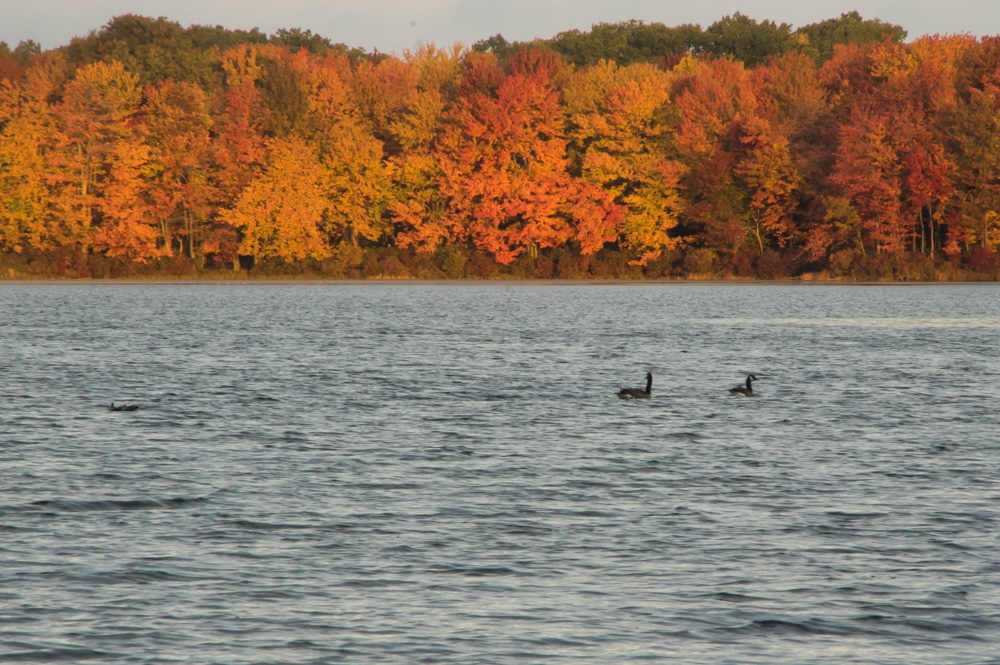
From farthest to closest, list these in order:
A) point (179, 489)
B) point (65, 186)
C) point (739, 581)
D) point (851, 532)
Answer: point (65, 186) < point (179, 489) < point (851, 532) < point (739, 581)

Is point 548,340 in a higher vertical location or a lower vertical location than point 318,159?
lower

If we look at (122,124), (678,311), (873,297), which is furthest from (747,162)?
(122,124)

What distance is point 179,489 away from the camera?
52.3 feet

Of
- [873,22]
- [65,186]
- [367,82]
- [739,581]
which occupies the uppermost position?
[873,22]

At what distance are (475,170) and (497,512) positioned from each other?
282ft

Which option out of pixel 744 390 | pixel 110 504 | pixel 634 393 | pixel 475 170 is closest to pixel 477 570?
pixel 110 504

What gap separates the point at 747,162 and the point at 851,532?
7997 cm

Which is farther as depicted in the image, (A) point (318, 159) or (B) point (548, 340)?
(A) point (318, 159)

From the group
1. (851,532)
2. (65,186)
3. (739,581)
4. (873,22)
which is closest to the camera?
(739,581)

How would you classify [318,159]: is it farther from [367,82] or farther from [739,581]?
[739,581]

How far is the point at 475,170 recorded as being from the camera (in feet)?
326

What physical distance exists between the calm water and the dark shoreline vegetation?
59.1m

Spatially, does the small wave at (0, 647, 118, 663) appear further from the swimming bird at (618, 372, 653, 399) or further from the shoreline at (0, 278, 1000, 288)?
the shoreline at (0, 278, 1000, 288)

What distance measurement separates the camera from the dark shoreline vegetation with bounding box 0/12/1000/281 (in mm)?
91562
